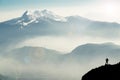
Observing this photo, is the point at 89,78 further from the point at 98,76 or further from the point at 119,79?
the point at 119,79

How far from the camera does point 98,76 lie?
116m

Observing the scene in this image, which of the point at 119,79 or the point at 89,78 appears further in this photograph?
the point at 89,78

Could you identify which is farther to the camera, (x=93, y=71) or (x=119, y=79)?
(x=93, y=71)

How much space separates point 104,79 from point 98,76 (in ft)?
10.0

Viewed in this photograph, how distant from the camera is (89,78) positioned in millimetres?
118500

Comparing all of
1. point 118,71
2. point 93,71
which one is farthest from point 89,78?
point 118,71

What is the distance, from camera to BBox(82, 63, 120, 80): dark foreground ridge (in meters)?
112

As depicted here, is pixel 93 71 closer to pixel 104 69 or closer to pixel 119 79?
pixel 104 69

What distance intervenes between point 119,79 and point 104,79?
536 centimetres

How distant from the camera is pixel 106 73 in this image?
376 feet

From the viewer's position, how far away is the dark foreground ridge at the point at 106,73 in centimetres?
11196

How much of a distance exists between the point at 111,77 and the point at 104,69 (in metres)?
4.78

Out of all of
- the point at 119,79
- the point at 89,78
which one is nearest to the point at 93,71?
the point at 89,78

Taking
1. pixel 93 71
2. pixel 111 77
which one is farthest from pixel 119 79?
pixel 93 71
